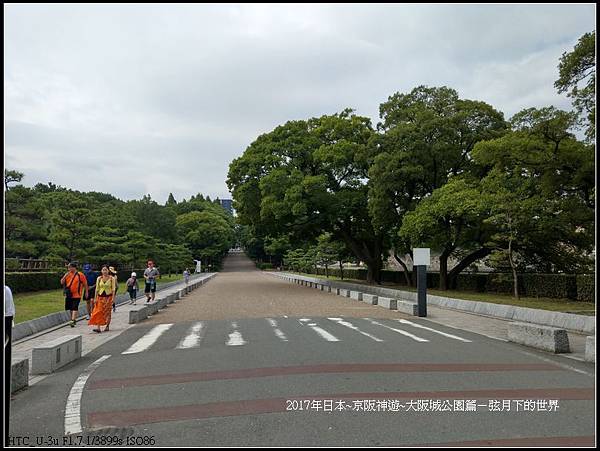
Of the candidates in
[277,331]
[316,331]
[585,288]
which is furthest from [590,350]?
[585,288]

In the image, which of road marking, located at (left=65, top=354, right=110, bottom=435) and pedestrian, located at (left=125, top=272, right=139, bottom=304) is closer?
road marking, located at (left=65, top=354, right=110, bottom=435)

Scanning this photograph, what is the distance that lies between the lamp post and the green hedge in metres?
9.18

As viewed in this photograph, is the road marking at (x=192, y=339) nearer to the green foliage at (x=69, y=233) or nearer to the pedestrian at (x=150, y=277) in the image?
the pedestrian at (x=150, y=277)

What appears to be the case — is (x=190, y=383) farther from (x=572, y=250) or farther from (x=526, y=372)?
(x=572, y=250)

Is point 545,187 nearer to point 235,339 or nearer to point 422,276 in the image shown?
point 422,276

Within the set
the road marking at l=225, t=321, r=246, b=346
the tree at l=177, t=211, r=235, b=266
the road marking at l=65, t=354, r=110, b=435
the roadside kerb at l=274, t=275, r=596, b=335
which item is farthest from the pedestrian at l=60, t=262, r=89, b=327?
the tree at l=177, t=211, r=235, b=266

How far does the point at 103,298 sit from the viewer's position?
45.1 feet

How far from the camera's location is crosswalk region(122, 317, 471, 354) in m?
11.4

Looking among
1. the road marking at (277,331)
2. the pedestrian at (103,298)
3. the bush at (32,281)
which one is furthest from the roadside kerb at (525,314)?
the bush at (32,281)

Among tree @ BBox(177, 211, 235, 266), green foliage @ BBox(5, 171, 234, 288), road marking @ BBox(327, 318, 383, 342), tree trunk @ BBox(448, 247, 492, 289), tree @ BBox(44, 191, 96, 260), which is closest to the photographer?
road marking @ BBox(327, 318, 383, 342)

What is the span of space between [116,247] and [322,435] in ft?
102

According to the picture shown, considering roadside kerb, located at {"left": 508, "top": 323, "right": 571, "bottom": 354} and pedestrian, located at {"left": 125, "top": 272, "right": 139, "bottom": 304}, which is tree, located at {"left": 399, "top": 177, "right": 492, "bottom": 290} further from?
pedestrian, located at {"left": 125, "top": 272, "right": 139, "bottom": 304}

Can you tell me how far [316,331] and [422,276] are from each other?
20.0 ft

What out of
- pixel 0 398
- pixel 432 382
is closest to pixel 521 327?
pixel 432 382
